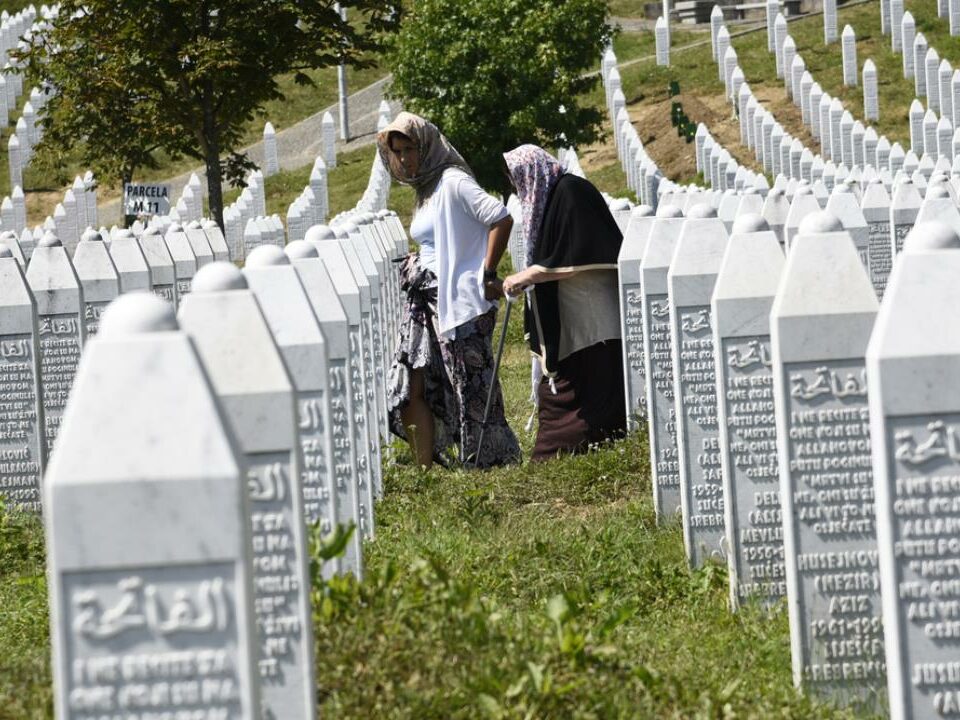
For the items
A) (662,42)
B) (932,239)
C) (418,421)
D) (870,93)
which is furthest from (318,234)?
(662,42)

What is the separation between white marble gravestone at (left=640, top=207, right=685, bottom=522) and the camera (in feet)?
22.7

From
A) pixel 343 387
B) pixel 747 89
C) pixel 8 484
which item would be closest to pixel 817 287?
pixel 343 387

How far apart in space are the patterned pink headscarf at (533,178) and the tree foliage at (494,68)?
61.8 ft

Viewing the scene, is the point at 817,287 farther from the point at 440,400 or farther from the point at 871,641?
the point at 440,400

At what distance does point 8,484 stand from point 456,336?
2219mm

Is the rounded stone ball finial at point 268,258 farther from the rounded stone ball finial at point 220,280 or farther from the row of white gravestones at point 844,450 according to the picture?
the row of white gravestones at point 844,450

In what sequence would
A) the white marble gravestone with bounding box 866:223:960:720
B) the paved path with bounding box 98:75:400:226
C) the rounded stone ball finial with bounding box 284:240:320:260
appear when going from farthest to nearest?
the paved path with bounding box 98:75:400:226, the rounded stone ball finial with bounding box 284:240:320:260, the white marble gravestone with bounding box 866:223:960:720

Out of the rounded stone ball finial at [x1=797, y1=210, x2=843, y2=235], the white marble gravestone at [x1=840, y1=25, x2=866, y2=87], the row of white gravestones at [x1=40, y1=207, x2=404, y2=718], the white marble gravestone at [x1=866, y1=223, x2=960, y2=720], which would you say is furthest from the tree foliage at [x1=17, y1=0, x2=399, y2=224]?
the white marble gravestone at [x1=840, y1=25, x2=866, y2=87]

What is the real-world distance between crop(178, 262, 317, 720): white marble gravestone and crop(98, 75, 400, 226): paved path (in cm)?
3485

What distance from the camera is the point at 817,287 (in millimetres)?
4434

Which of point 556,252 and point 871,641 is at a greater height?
point 556,252

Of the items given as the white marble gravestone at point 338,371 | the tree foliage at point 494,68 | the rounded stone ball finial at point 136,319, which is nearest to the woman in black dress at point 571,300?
the white marble gravestone at point 338,371

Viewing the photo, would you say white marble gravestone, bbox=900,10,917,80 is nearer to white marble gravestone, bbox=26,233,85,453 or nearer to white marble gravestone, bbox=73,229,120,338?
white marble gravestone, bbox=73,229,120,338

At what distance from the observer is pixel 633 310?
325 inches
